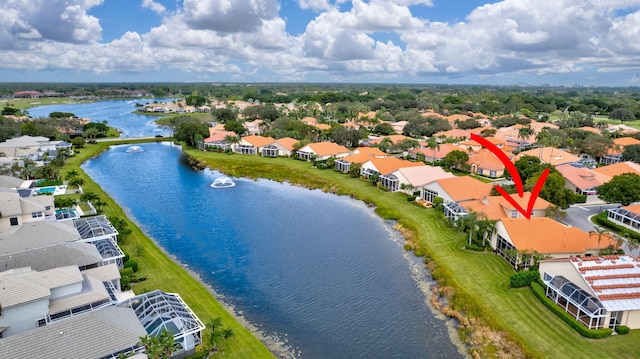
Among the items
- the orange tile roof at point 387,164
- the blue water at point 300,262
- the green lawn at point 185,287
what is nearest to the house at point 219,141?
the blue water at point 300,262

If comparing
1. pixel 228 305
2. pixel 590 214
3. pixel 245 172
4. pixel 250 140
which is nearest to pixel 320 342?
pixel 228 305

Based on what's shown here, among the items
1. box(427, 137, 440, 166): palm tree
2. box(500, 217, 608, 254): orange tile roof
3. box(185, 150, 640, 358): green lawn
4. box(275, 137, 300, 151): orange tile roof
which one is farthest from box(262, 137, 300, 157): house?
box(500, 217, 608, 254): orange tile roof

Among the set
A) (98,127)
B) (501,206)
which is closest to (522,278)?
(501,206)

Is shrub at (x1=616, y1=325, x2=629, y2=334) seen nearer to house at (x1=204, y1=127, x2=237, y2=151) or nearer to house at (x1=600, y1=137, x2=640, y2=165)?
house at (x1=600, y1=137, x2=640, y2=165)

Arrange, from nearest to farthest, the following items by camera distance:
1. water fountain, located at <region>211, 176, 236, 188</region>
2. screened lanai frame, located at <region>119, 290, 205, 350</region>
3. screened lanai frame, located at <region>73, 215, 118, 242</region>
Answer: screened lanai frame, located at <region>119, 290, 205, 350</region> → screened lanai frame, located at <region>73, 215, 118, 242</region> → water fountain, located at <region>211, 176, 236, 188</region>

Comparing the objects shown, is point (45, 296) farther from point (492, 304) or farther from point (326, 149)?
point (326, 149)

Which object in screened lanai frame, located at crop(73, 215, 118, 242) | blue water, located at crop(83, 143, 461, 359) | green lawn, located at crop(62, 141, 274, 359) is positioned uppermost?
screened lanai frame, located at crop(73, 215, 118, 242)

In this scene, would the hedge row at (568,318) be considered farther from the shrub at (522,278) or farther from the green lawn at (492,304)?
the shrub at (522,278)
